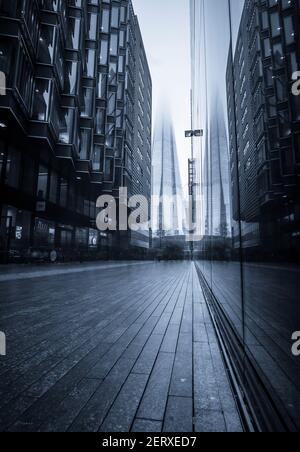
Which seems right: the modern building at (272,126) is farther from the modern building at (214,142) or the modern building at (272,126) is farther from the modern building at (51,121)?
the modern building at (51,121)

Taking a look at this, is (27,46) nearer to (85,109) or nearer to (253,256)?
(85,109)

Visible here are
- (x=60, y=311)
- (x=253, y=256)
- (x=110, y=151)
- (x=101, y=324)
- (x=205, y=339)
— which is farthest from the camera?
(x=110, y=151)

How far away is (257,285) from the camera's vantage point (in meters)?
2.79

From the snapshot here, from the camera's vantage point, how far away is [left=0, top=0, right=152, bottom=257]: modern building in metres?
13.2

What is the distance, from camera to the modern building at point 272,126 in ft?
5.74

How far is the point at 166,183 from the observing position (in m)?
109

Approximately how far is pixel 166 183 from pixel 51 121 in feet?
313

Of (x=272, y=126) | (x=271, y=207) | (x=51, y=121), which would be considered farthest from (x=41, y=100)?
(x=271, y=207)

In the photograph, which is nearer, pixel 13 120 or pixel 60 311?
pixel 60 311

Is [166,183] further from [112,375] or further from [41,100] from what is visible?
[112,375]

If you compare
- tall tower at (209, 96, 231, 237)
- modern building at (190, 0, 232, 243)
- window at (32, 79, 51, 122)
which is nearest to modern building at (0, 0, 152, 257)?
window at (32, 79, 51, 122)

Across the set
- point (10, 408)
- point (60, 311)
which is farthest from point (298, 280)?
point (60, 311)

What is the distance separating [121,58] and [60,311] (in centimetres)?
3898

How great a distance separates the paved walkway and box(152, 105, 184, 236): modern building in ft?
211
